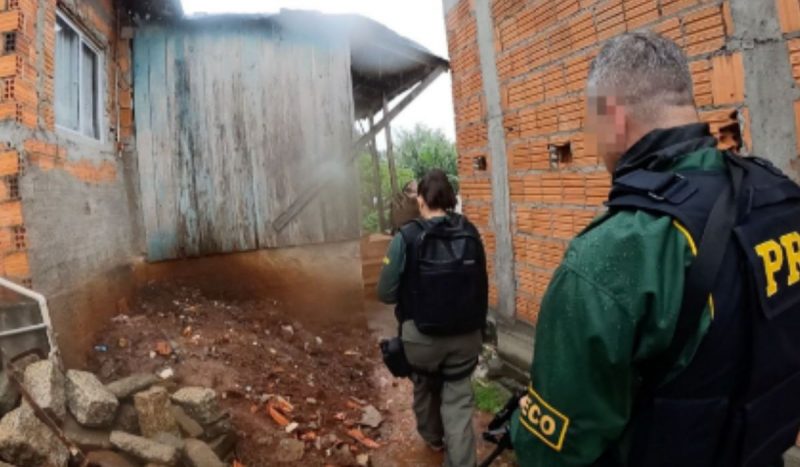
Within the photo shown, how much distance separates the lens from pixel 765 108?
1974 mm

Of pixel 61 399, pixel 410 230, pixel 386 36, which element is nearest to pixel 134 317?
pixel 61 399

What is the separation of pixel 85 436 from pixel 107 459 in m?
0.29

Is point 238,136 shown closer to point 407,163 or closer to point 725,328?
point 725,328

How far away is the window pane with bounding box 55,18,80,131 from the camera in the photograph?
13.4 feet

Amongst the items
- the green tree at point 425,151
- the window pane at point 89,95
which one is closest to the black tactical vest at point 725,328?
the window pane at point 89,95

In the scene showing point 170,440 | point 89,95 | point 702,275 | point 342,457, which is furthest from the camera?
point 89,95

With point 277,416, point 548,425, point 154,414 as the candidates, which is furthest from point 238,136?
point 548,425

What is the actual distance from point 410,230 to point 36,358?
2.48 meters

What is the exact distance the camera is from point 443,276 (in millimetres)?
2838

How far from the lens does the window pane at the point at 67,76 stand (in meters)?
4.09

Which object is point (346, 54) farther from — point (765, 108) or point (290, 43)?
point (765, 108)

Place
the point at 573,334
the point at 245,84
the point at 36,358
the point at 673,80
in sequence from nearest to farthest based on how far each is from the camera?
the point at 573,334 < the point at 673,80 < the point at 36,358 < the point at 245,84

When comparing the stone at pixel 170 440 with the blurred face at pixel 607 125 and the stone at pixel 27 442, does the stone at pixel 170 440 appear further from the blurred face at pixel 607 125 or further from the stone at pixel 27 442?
the blurred face at pixel 607 125

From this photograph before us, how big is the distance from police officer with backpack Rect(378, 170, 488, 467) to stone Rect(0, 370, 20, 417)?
2061 millimetres
